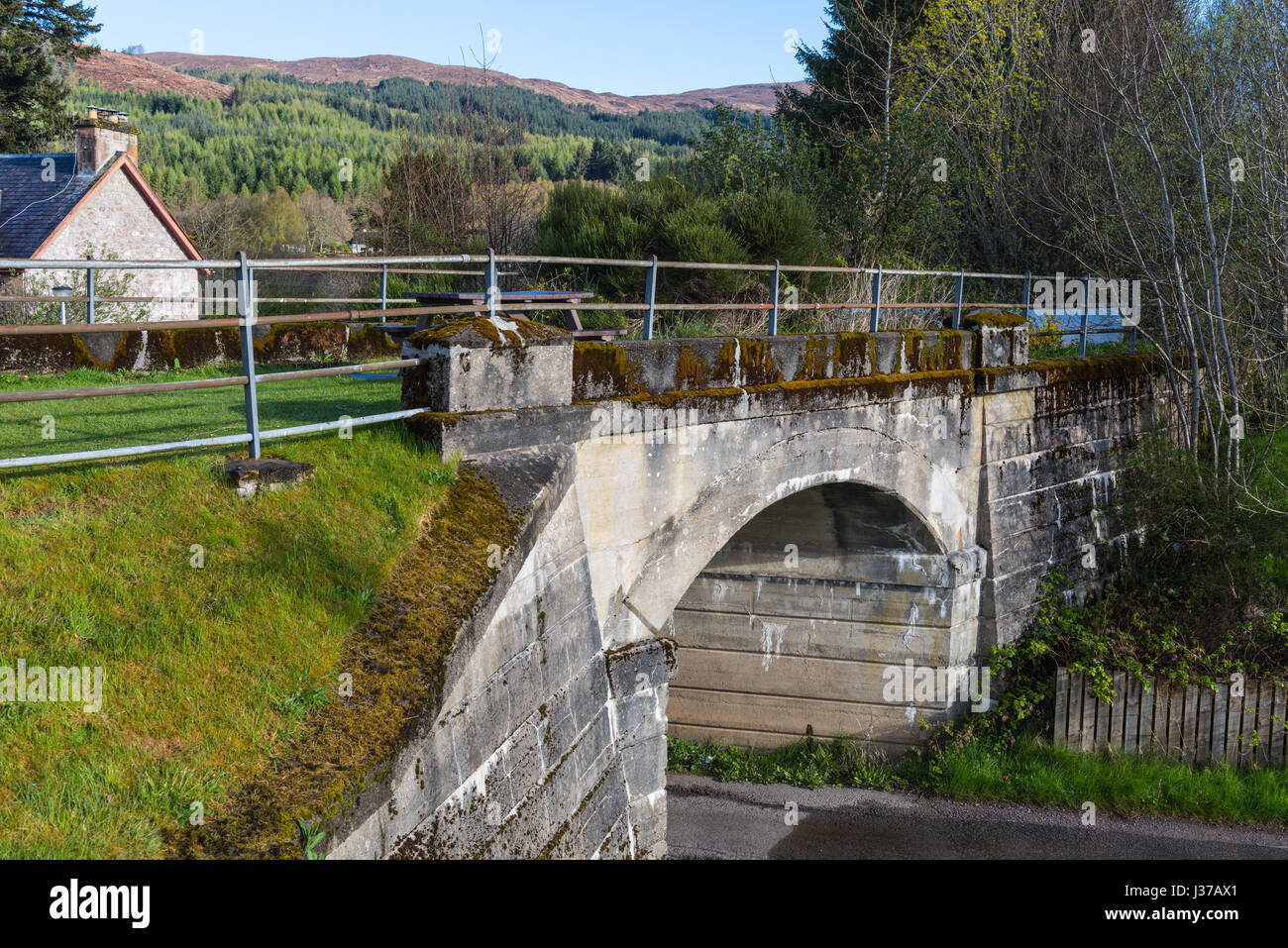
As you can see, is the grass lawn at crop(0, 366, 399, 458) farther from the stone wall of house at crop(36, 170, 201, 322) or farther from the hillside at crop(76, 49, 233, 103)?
the hillside at crop(76, 49, 233, 103)

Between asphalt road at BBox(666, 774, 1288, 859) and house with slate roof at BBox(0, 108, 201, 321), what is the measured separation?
53.6ft

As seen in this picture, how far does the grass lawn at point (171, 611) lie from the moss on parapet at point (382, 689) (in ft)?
0.23

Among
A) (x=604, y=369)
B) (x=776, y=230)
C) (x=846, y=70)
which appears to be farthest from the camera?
(x=846, y=70)

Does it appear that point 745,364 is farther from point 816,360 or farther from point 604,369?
point 604,369

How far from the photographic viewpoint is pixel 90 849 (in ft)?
10.7

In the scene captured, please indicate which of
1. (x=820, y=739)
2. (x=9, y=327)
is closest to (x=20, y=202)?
(x=820, y=739)

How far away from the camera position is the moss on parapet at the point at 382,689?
3633 mm

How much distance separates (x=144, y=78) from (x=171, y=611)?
102952 mm

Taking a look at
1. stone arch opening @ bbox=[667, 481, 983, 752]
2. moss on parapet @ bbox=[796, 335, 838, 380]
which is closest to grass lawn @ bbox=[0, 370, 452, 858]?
moss on parapet @ bbox=[796, 335, 838, 380]

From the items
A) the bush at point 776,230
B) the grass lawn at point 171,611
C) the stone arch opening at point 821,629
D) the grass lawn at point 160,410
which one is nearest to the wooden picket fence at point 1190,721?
the stone arch opening at point 821,629

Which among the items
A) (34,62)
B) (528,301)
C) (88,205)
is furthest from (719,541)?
(34,62)

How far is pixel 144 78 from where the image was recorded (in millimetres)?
93250

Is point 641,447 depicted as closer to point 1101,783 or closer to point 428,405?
point 428,405

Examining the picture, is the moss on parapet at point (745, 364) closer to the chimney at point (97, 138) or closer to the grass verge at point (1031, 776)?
the grass verge at point (1031, 776)
